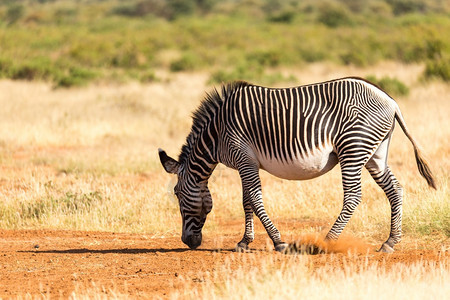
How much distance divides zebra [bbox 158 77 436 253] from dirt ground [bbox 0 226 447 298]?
1.52ft

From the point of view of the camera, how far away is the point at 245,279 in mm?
5578

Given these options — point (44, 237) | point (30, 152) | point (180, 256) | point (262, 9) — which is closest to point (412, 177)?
point (180, 256)

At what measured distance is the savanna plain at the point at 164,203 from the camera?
582cm

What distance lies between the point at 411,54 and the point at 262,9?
5818cm

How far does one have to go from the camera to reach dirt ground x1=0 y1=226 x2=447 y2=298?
19.8 feet

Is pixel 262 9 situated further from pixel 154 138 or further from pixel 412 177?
pixel 412 177

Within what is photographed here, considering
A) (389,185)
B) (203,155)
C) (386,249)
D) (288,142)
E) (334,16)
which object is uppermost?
(334,16)

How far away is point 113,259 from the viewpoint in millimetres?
7305

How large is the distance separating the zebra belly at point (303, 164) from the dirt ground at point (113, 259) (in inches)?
33.7

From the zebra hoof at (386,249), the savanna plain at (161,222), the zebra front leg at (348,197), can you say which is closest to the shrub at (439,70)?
the savanna plain at (161,222)

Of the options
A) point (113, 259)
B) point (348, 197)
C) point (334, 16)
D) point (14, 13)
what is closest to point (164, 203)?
point (113, 259)

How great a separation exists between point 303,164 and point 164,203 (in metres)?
3.55

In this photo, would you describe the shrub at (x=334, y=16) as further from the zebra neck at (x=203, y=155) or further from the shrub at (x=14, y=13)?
the zebra neck at (x=203, y=155)

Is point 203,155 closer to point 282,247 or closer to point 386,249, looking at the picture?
point 282,247
